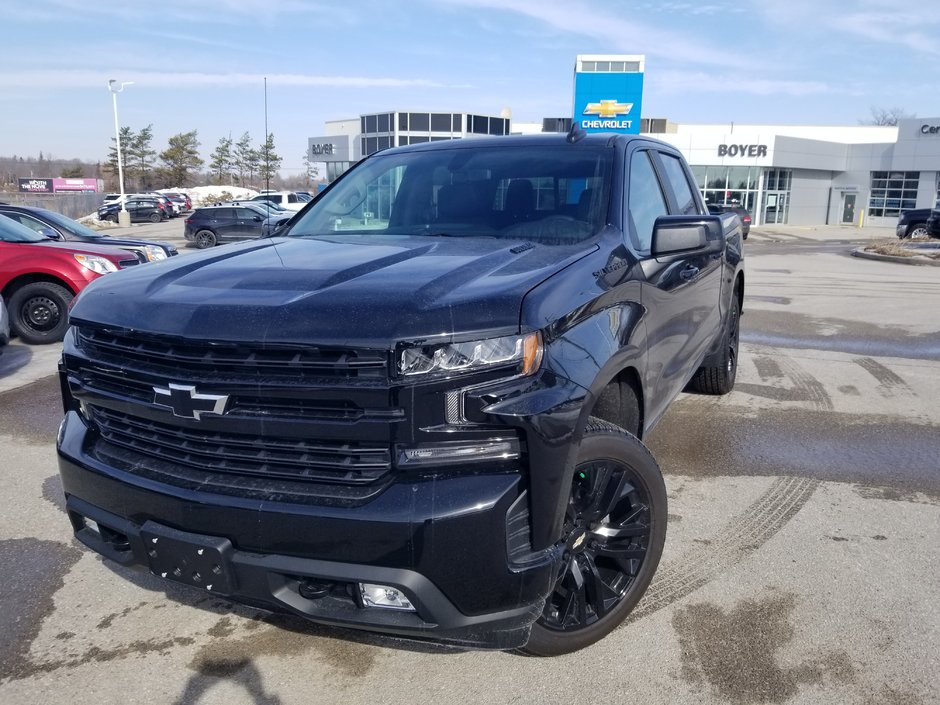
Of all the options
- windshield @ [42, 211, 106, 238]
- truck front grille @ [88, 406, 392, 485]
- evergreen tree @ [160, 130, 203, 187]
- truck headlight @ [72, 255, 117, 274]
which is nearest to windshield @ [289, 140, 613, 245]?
truck front grille @ [88, 406, 392, 485]

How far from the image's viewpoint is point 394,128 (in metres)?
51.7

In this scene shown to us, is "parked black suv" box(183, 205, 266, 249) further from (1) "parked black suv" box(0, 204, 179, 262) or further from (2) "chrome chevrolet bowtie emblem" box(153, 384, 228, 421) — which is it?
(2) "chrome chevrolet bowtie emblem" box(153, 384, 228, 421)

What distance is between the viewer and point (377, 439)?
2.22 metres

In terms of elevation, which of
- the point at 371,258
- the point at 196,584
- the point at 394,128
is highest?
the point at 394,128

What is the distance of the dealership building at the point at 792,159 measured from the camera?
4697 cm

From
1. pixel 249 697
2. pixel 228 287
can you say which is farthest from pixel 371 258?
pixel 249 697

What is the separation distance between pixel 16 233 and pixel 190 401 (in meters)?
8.46

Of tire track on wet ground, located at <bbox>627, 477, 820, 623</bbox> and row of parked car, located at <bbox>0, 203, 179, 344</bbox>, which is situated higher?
row of parked car, located at <bbox>0, 203, 179, 344</bbox>

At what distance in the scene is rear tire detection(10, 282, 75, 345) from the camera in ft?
29.2

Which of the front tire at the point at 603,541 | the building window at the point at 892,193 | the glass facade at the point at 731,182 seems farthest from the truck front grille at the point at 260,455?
the building window at the point at 892,193

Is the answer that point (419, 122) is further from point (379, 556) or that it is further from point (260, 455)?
point (379, 556)

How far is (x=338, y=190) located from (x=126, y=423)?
2.06 metres

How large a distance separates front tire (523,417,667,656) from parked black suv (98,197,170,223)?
47504 mm

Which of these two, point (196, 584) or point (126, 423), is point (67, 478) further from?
point (196, 584)
